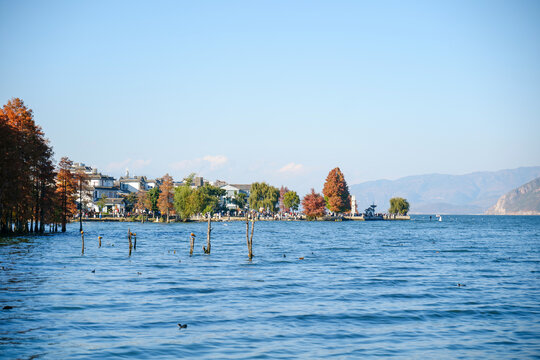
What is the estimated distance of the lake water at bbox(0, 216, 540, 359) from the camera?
2148cm

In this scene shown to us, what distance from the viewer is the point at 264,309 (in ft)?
94.6

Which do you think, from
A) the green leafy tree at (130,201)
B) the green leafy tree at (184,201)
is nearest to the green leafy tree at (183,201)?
the green leafy tree at (184,201)

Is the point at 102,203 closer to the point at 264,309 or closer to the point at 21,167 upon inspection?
the point at 21,167

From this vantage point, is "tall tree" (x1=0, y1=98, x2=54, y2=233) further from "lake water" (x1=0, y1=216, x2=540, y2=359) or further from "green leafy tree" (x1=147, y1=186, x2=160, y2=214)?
"green leafy tree" (x1=147, y1=186, x2=160, y2=214)

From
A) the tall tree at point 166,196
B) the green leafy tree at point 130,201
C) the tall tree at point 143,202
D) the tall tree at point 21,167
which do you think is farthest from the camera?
the green leafy tree at point 130,201

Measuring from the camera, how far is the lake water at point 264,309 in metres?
21.5

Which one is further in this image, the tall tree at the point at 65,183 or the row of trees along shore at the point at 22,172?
the tall tree at the point at 65,183

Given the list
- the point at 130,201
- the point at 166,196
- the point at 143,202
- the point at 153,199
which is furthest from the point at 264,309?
the point at 130,201

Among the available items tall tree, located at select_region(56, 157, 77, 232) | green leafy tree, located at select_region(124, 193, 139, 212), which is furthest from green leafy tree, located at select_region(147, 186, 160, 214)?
tall tree, located at select_region(56, 157, 77, 232)

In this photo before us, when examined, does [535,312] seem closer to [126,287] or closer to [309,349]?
[309,349]

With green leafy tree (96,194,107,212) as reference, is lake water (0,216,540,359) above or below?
below

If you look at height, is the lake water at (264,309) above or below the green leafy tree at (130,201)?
below

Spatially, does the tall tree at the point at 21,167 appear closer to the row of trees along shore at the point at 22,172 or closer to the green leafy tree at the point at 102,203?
the row of trees along shore at the point at 22,172

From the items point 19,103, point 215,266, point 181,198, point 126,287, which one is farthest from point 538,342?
point 181,198
